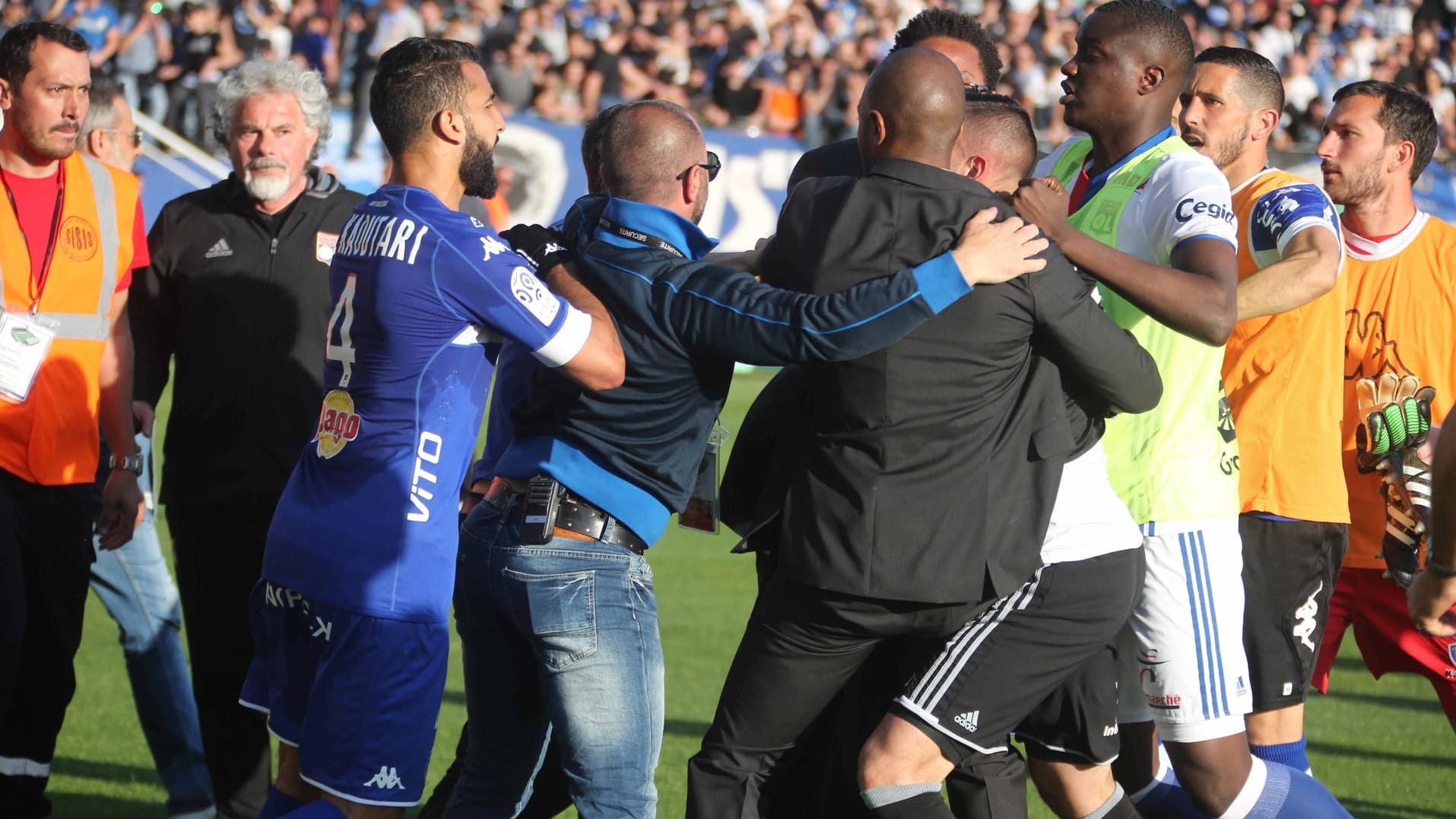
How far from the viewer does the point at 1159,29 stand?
4.21 metres

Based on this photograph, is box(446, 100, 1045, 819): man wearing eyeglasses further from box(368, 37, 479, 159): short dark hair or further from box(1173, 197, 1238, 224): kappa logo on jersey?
box(1173, 197, 1238, 224): kappa logo on jersey

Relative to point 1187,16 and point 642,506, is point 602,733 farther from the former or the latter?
point 1187,16

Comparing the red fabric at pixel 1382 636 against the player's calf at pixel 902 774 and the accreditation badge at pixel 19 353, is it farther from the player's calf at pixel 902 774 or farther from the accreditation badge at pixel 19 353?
the accreditation badge at pixel 19 353

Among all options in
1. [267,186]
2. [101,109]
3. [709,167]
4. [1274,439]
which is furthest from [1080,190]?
[101,109]

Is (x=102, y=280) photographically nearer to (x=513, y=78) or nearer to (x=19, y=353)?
(x=19, y=353)

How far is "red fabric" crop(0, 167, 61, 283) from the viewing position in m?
4.85

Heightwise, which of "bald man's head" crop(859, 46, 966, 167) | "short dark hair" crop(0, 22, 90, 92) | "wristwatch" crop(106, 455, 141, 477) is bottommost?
"wristwatch" crop(106, 455, 141, 477)

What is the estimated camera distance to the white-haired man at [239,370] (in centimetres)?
520

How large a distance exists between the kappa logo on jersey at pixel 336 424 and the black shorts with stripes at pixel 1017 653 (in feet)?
4.77

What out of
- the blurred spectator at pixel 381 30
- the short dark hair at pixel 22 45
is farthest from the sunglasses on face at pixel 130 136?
the blurred spectator at pixel 381 30

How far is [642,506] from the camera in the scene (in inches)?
148

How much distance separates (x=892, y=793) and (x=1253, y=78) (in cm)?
262

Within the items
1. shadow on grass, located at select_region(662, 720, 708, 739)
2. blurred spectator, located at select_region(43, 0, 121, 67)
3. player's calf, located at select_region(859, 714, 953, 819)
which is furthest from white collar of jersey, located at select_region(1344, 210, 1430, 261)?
blurred spectator, located at select_region(43, 0, 121, 67)

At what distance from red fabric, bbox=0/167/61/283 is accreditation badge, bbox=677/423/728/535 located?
229 cm
